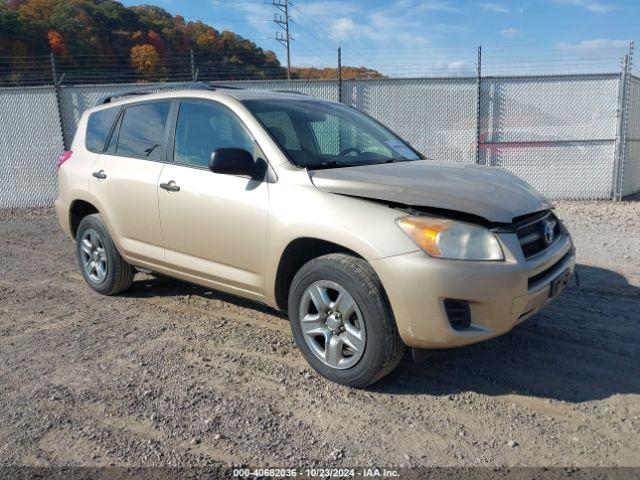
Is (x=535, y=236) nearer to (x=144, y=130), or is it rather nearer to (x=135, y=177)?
(x=135, y=177)

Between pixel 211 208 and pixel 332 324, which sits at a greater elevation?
pixel 211 208

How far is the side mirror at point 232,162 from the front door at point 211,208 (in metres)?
0.13

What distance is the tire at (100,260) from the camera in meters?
4.96

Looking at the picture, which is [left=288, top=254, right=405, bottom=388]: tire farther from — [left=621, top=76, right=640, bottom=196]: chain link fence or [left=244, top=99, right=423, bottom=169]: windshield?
[left=621, top=76, right=640, bottom=196]: chain link fence

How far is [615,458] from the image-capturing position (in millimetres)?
2592

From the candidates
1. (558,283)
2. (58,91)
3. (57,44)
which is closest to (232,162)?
(558,283)

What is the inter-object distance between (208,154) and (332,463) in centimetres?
237

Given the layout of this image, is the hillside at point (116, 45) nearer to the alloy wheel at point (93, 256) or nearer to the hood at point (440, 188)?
the alloy wheel at point (93, 256)

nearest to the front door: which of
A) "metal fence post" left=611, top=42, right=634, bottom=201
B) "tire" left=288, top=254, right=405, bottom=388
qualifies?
"tire" left=288, top=254, right=405, bottom=388

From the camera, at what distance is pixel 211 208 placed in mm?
3840

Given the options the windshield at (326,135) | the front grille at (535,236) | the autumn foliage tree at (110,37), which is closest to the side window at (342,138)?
the windshield at (326,135)

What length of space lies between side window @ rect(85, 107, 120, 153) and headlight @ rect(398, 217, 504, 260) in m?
3.29

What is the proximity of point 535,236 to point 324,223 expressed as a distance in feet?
4.17

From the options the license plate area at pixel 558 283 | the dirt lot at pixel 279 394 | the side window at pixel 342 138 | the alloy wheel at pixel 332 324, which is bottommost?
the dirt lot at pixel 279 394
